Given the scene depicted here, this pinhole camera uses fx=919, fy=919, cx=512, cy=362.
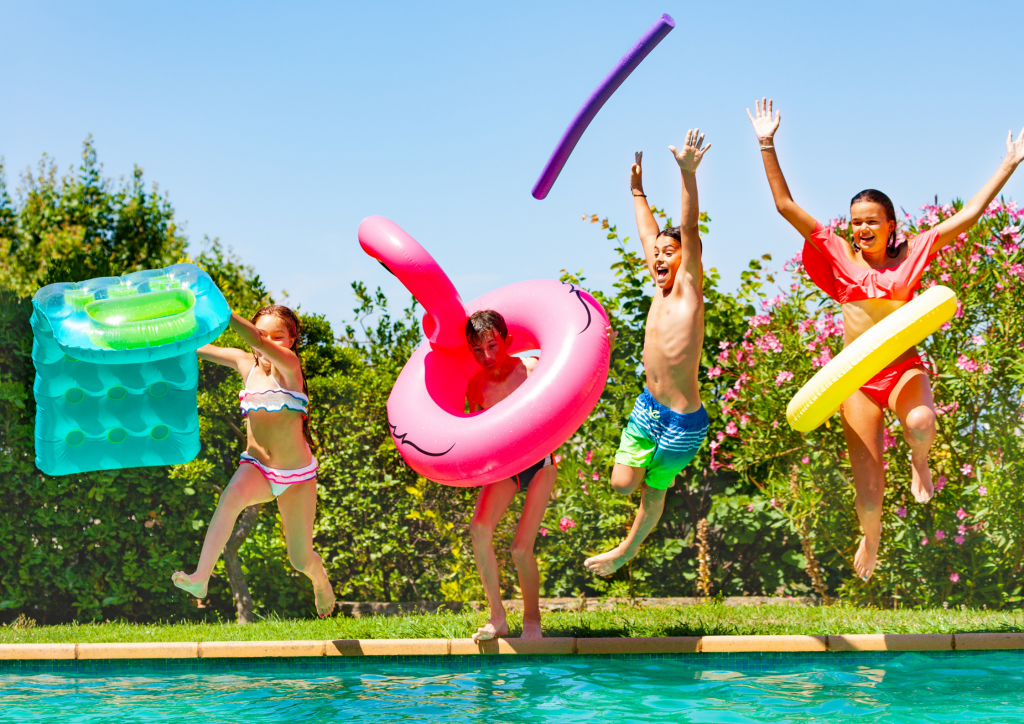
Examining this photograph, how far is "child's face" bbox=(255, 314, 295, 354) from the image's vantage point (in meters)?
5.39

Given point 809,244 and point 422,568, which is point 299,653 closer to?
point 422,568

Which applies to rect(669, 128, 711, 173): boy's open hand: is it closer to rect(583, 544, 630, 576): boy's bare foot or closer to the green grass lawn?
rect(583, 544, 630, 576): boy's bare foot

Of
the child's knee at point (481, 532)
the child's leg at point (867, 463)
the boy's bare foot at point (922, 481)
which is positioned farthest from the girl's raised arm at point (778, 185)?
the child's knee at point (481, 532)

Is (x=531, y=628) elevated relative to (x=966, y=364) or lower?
lower

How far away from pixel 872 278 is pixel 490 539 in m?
2.66

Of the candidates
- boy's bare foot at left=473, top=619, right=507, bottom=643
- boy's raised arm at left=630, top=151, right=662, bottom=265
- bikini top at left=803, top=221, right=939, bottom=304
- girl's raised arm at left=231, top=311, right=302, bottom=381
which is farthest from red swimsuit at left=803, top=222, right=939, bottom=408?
girl's raised arm at left=231, top=311, right=302, bottom=381

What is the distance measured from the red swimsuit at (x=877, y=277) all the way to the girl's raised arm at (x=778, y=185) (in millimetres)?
82

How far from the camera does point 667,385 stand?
5.18 metres

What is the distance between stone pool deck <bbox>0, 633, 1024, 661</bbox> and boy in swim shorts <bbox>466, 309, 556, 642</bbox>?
22 centimetres

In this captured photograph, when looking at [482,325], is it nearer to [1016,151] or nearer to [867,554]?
[867,554]

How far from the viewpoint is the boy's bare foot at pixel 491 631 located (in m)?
5.28

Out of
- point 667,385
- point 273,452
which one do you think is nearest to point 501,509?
point 667,385

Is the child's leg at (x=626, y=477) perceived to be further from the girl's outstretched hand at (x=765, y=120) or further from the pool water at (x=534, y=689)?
the girl's outstretched hand at (x=765, y=120)

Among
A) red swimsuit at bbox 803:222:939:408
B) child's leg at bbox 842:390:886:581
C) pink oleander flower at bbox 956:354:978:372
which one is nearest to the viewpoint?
red swimsuit at bbox 803:222:939:408
